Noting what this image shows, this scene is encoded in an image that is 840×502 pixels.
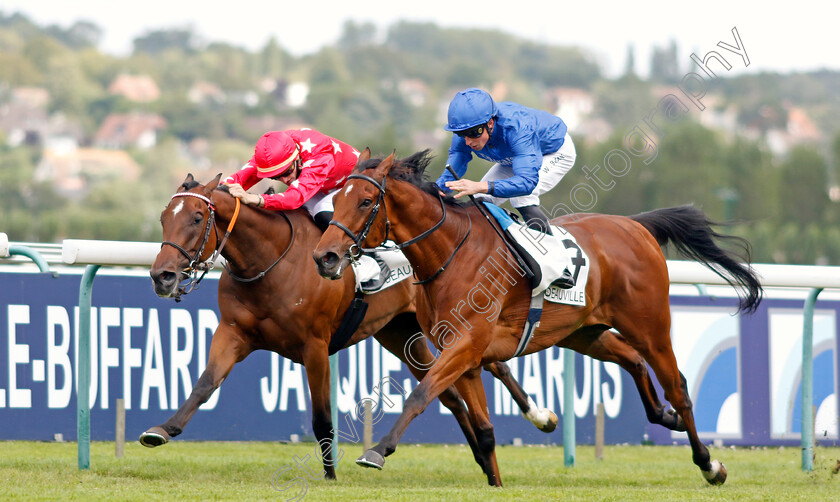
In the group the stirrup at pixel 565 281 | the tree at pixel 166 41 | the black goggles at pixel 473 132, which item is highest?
the tree at pixel 166 41

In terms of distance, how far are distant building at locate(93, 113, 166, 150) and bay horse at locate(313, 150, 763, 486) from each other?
130 meters

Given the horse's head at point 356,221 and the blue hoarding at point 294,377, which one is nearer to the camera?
the horse's head at point 356,221

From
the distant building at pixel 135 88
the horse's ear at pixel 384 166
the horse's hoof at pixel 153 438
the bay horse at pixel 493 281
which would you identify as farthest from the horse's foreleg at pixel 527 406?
the distant building at pixel 135 88

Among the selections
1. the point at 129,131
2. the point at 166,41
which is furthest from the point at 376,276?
the point at 166,41

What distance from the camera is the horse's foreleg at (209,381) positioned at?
4.50 m

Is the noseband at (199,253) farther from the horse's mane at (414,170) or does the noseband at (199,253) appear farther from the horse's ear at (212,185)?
the horse's mane at (414,170)

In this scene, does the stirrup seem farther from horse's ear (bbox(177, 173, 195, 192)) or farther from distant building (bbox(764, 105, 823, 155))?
distant building (bbox(764, 105, 823, 155))

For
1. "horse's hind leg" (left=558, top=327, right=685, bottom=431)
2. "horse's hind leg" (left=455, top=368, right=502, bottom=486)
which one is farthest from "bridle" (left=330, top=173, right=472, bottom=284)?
"horse's hind leg" (left=558, top=327, right=685, bottom=431)

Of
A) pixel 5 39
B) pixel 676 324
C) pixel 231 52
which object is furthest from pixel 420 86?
pixel 676 324

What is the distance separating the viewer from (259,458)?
262 inches

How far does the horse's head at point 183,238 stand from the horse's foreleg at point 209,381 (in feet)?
1.12

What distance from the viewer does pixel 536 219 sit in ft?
17.0

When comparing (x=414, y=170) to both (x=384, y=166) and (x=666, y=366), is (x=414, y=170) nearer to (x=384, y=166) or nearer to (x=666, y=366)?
(x=384, y=166)

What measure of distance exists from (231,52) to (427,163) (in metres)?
184
